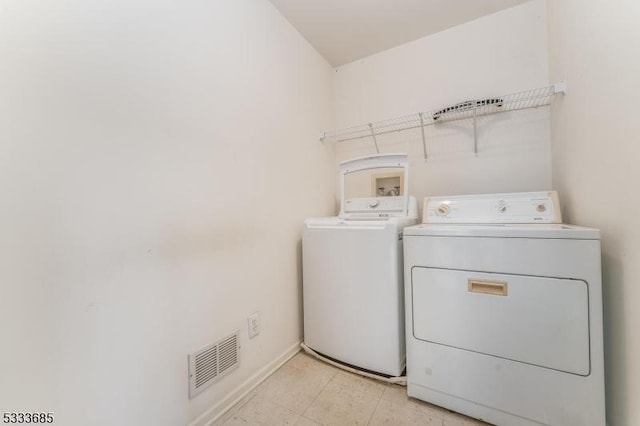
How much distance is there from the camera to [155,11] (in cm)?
98

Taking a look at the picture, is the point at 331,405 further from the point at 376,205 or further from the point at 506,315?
the point at 376,205

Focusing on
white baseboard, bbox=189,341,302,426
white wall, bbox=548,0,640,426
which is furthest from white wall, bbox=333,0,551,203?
white baseboard, bbox=189,341,302,426

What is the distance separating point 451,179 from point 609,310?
3.53 ft

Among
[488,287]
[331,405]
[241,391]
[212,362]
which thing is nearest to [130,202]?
[212,362]

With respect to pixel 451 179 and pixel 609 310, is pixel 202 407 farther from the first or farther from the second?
pixel 451 179

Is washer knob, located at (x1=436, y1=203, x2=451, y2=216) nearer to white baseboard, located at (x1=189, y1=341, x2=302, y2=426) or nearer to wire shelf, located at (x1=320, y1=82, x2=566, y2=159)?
wire shelf, located at (x1=320, y1=82, x2=566, y2=159)

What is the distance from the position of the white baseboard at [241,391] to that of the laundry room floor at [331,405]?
23mm

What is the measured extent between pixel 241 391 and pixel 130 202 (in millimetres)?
1046

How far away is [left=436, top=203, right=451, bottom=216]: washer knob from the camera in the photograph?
1.41 m

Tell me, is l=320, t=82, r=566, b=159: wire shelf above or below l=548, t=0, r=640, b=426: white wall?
above

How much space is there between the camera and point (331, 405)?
1.19 meters

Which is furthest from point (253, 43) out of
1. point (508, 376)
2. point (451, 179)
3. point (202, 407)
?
point (508, 376)

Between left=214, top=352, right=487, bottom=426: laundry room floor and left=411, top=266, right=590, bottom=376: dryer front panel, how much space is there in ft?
1.08

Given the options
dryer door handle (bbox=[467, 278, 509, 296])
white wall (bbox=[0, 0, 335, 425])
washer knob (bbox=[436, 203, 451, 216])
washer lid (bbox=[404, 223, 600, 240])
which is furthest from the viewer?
washer knob (bbox=[436, 203, 451, 216])
